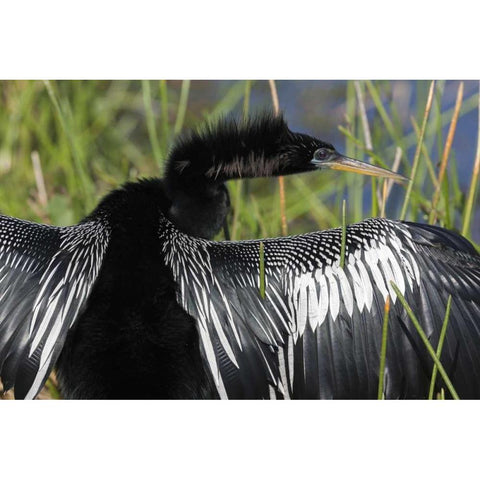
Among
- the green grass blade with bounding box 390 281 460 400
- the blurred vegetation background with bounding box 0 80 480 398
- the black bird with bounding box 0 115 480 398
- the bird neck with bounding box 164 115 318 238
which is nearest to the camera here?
the green grass blade with bounding box 390 281 460 400

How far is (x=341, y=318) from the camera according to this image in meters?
1.96

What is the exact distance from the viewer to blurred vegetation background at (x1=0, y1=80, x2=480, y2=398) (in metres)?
2.42

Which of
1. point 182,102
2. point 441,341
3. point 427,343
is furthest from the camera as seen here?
point 182,102

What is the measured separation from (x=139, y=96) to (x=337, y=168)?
79 cm

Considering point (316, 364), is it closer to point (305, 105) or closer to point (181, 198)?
point (181, 198)

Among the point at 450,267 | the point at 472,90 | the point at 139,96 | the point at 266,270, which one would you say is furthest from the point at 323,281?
the point at 139,96

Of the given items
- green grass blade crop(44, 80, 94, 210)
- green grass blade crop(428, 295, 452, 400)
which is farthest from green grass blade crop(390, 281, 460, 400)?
green grass blade crop(44, 80, 94, 210)

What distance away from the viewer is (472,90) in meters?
2.45

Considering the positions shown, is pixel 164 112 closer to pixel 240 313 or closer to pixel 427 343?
pixel 240 313

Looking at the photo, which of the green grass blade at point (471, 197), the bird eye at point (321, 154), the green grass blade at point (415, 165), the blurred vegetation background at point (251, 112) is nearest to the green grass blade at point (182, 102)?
the blurred vegetation background at point (251, 112)

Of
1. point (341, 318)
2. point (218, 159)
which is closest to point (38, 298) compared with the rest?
point (218, 159)

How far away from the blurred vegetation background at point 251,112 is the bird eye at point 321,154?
84 mm

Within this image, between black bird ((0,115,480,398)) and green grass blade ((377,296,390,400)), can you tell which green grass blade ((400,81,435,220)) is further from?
green grass blade ((377,296,390,400))

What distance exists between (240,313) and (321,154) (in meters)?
0.56
